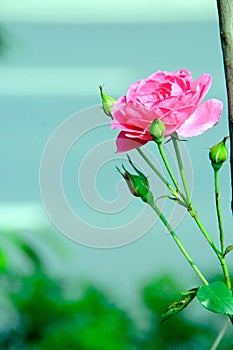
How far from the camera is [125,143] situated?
2.23 feet

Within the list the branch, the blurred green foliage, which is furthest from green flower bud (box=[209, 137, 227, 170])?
the blurred green foliage

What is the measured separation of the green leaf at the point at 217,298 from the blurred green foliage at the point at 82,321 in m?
1.14

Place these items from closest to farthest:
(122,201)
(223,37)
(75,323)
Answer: (223,37) < (122,201) < (75,323)

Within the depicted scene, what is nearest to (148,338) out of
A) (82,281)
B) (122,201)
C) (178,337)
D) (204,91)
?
(178,337)

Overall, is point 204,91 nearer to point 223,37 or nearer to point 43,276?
point 223,37

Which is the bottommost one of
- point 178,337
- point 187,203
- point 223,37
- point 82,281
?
point 178,337

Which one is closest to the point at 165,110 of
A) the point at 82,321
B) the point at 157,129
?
the point at 157,129

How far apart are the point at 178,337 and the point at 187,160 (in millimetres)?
1170

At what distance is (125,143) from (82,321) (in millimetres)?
1199

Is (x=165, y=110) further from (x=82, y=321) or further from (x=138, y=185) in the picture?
(x=82, y=321)

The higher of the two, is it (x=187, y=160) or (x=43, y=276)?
(x=187, y=160)

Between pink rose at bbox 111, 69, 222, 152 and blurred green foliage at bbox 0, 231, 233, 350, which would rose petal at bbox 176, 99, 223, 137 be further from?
blurred green foliage at bbox 0, 231, 233, 350

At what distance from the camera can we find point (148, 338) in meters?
1.84

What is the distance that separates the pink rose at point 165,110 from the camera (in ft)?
2.16
